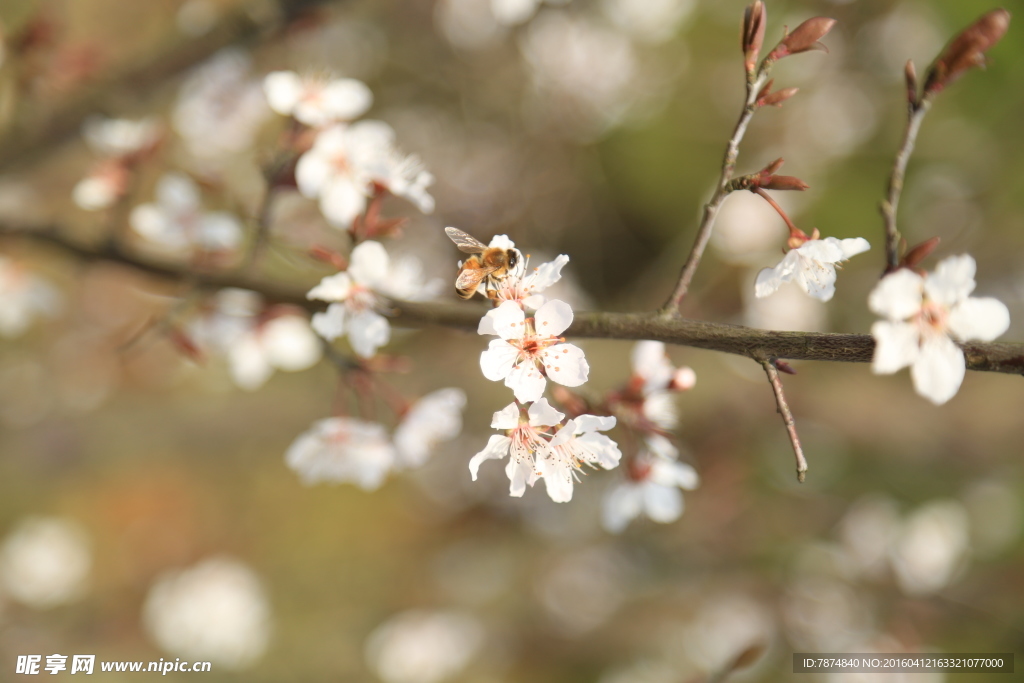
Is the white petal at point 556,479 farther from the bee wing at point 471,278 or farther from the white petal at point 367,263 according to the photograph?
the white petal at point 367,263

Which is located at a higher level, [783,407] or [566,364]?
[566,364]

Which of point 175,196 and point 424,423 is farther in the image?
point 175,196

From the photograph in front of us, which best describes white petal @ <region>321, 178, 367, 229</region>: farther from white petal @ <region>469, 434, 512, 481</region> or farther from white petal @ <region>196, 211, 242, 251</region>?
white petal @ <region>469, 434, 512, 481</region>

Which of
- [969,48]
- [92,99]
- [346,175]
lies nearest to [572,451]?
[346,175]

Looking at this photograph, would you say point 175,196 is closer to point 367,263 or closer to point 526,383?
point 367,263

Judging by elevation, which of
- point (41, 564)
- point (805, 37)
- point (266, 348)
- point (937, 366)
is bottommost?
point (937, 366)

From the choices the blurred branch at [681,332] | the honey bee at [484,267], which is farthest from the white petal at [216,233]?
the honey bee at [484,267]

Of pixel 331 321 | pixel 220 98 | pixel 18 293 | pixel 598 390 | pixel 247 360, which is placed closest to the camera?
pixel 331 321

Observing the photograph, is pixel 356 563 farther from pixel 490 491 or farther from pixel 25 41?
pixel 25 41
